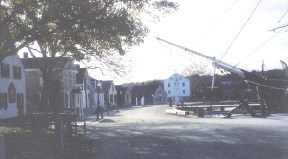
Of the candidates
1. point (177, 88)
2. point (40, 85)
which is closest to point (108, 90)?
point (40, 85)

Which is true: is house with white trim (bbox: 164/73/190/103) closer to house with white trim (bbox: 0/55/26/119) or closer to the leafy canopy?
house with white trim (bbox: 0/55/26/119)

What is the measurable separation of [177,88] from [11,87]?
83.5 m

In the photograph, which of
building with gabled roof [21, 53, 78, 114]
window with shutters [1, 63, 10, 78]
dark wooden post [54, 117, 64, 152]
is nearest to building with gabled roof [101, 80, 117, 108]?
building with gabled roof [21, 53, 78, 114]

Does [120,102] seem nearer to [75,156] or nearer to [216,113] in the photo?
[216,113]

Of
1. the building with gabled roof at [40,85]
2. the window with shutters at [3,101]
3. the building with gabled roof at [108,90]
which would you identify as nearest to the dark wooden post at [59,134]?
the window with shutters at [3,101]

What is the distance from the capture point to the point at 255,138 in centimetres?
1155

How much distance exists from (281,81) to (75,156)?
2395 centimetres

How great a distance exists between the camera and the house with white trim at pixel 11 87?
1160 inches

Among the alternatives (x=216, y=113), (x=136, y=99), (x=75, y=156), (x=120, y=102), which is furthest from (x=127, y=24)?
(x=136, y=99)

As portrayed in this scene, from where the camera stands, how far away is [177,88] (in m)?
111

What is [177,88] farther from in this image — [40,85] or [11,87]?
[11,87]

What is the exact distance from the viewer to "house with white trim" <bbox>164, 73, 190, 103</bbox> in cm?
10969

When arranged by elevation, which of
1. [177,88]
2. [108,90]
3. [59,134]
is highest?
[177,88]

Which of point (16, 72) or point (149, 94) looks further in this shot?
point (149, 94)
